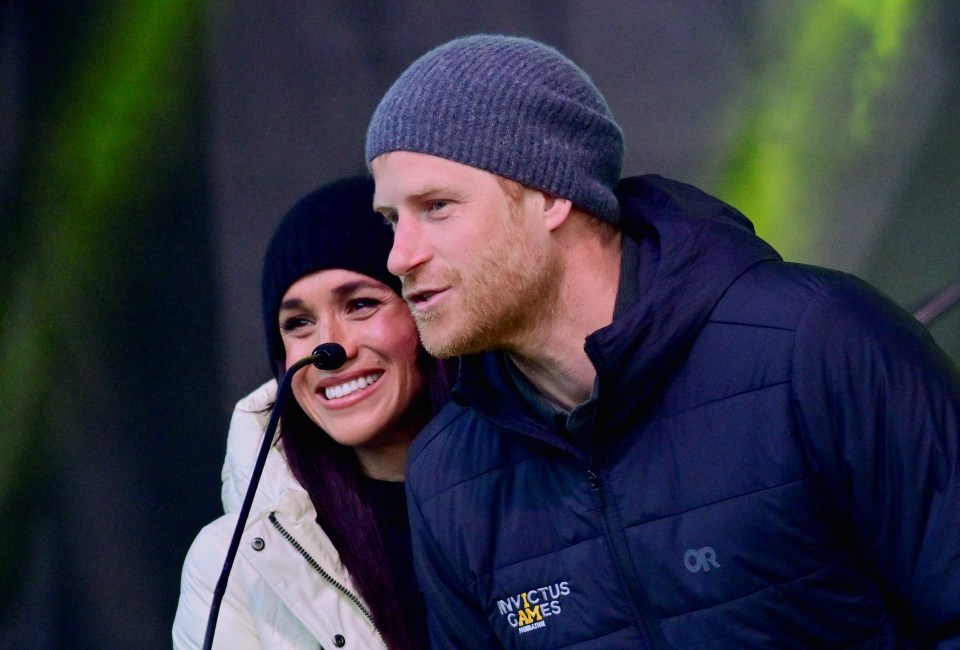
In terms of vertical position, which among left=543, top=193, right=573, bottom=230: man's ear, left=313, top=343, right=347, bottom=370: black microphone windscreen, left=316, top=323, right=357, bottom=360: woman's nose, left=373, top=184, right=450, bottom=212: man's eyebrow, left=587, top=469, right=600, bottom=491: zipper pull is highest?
left=373, top=184, right=450, bottom=212: man's eyebrow

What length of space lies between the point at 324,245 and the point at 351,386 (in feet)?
0.86

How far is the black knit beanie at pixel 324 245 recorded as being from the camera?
214 centimetres

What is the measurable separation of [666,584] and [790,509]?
182mm

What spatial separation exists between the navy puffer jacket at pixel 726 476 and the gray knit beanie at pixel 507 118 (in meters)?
0.12

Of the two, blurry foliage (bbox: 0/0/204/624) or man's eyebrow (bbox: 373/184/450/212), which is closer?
man's eyebrow (bbox: 373/184/450/212)

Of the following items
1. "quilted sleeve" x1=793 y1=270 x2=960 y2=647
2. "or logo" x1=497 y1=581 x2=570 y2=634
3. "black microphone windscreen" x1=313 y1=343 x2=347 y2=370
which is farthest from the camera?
"black microphone windscreen" x1=313 y1=343 x2=347 y2=370

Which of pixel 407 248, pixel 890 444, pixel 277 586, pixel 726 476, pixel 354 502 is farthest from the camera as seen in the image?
pixel 354 502

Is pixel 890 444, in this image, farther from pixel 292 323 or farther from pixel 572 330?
pixel 292 323

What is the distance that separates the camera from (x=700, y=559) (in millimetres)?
1440

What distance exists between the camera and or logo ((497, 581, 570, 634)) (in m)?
1.54

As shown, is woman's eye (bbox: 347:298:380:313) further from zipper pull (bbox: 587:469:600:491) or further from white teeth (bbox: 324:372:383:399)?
zipper pull (bbox: 587:469:600:491)

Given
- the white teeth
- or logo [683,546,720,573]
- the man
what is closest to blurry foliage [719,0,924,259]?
the man

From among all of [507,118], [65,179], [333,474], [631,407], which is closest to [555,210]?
[507,118]

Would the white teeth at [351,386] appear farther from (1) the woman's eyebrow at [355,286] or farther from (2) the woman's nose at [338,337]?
(1) the woman's eyebrow at [355,286]
